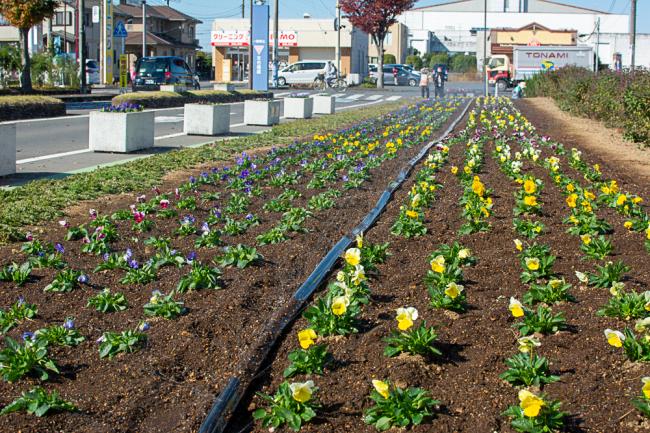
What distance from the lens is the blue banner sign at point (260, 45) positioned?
3606 centimetres

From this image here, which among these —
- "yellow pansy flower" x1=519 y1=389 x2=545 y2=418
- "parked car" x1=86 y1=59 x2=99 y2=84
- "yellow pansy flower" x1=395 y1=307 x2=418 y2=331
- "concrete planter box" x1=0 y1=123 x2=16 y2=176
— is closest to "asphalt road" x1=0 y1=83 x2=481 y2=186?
"concrete planter box" x1=0 y1=123 x2=16 y2=176

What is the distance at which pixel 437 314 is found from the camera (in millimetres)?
5098

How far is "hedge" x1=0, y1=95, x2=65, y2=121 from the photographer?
71.9 feet

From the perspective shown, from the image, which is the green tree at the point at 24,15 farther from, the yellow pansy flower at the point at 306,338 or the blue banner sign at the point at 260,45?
the yellow pansy flower at the point at 306,338

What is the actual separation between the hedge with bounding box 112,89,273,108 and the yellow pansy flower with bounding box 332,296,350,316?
2150 cm

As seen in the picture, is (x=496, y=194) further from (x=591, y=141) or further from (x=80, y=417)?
(x=591, y=141)

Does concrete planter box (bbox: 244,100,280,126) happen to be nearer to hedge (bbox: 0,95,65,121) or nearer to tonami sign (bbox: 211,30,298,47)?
hedge (bbox: 0,95,65,121)

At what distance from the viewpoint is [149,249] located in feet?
23.0

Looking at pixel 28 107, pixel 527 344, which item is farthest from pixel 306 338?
pixel 28 107

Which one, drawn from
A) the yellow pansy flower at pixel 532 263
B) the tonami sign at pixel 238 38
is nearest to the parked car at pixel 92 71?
the tonami sign at pixel 238 38

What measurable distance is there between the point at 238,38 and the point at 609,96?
56.1 metres

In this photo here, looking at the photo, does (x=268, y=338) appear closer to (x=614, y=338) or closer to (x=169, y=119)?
(x=614, y=338)

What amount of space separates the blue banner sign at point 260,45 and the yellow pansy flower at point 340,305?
31748 millimetres

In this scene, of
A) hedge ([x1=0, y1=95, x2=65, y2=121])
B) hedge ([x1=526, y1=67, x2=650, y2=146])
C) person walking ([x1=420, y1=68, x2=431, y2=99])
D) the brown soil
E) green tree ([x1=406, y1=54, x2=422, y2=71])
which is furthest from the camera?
green tree ([x1=406, y1=54, x2=422, y2=71])
